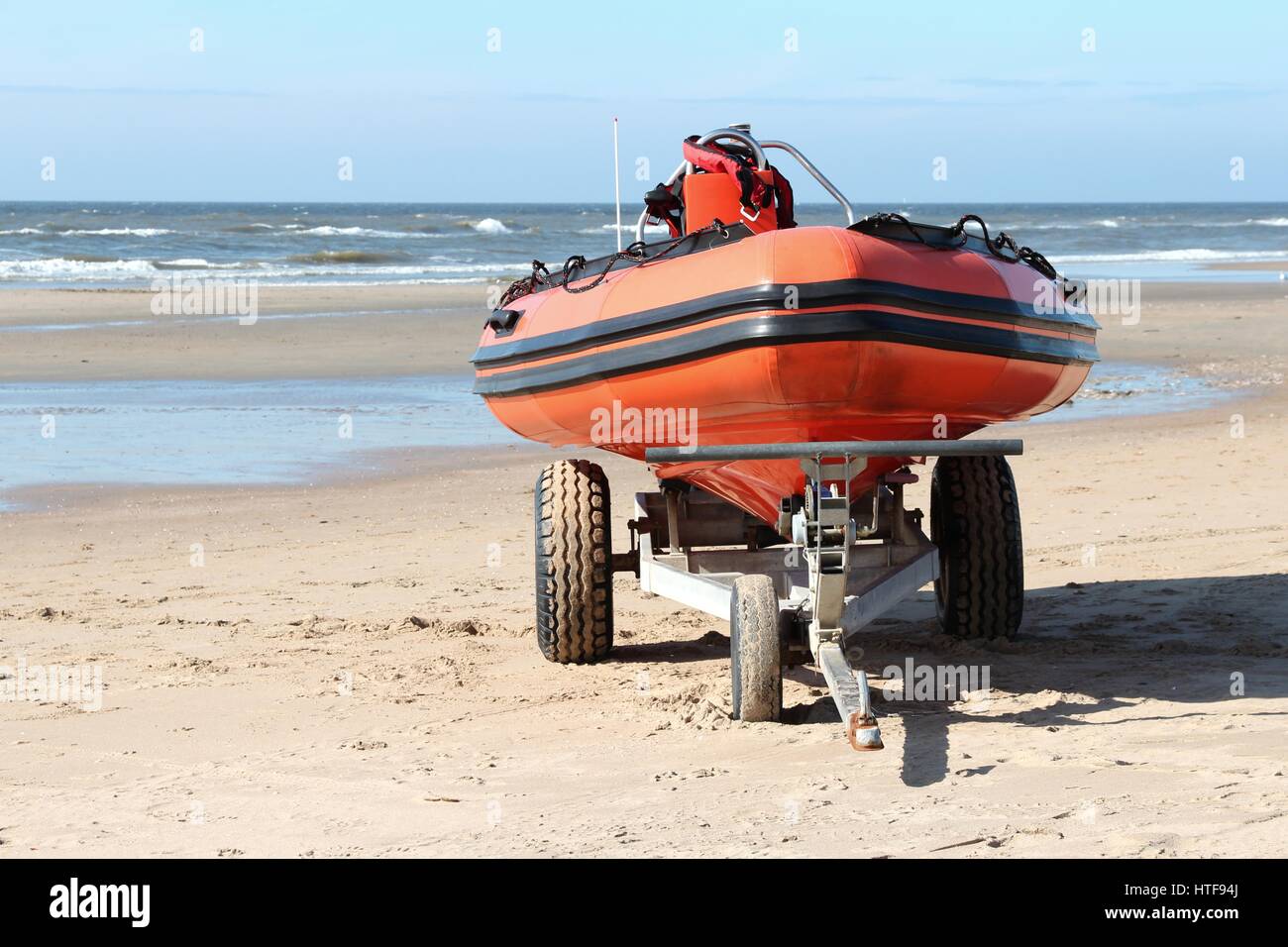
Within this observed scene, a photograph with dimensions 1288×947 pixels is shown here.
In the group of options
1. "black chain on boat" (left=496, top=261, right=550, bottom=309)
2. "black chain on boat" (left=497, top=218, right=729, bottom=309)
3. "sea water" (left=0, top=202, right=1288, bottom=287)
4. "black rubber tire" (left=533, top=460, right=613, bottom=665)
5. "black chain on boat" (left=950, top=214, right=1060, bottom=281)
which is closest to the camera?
"black chain on boat" (left=497, top=218, right=729, bottom=309)

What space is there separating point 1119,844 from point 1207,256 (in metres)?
41.5

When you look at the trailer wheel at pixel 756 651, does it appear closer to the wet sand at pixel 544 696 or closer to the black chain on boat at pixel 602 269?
the wet sand at pixel 544 696

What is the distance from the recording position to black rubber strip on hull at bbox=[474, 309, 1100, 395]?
4.61 m

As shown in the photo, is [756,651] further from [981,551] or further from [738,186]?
[738,186]

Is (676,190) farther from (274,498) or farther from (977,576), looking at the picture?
(274,498)

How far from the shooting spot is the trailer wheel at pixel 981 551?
5.86 meters

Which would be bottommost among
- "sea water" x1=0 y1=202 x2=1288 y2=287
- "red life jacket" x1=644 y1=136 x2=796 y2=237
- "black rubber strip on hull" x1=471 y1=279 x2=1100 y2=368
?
"black rubber strip on hull" x1=471 y1=279 x2=1100 y2=368

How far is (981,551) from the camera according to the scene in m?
5.87

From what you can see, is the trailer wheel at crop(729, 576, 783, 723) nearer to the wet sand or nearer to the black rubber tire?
the wet sand

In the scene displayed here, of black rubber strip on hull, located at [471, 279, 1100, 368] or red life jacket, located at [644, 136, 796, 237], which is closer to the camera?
black rubber strip on hull, located at [471, 279, 1100, 368]

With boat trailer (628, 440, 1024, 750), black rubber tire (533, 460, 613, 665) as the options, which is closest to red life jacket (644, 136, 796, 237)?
boat trailer (628, 440, 1024, 750)

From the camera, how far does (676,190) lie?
6.59m

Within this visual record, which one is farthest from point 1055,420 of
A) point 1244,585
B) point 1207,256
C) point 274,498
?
point 1207,256

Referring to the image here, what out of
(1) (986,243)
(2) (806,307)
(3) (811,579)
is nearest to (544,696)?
(3) (811,579)
